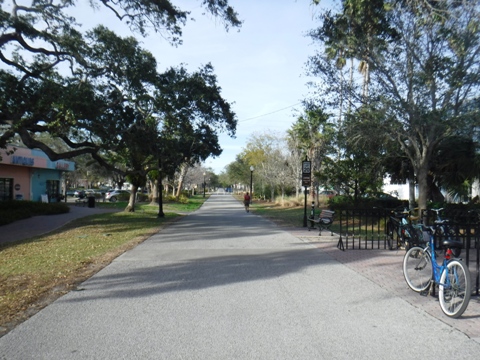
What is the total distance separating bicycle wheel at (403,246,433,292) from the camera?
679cm

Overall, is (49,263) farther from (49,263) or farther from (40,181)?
(40,181)

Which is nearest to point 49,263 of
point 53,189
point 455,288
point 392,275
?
point 392,275

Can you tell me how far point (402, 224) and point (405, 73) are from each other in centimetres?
607

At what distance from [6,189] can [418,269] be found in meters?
31.8

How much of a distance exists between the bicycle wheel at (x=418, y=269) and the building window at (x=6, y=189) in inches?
1202

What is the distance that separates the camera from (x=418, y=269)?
700cm

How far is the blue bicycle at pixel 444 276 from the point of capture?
5.43 meters

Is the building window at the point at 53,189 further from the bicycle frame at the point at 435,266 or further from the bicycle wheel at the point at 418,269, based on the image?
the bicycle frame at the point at 435,266

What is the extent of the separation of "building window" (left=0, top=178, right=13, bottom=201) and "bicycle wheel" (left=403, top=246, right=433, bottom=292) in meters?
30.5

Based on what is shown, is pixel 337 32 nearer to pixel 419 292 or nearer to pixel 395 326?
pixel 419 292

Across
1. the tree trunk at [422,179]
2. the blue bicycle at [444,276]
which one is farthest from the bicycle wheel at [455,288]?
the tree trunk at [422,179]

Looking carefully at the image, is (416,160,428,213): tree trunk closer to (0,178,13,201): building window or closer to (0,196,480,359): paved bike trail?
(0,196,480,359): paved bike trail

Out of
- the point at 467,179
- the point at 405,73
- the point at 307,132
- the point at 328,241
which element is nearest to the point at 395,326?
the point at 328,241

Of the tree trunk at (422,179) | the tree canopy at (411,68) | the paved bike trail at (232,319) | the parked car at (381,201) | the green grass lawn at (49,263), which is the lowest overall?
the paved bike trail at (232,319)
